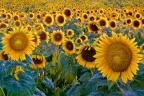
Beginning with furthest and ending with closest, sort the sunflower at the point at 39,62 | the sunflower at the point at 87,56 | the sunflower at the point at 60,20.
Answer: the sunflower at the point at 60,20, the sunflower at the point at 39,62, the sunflower at the point at 87,56

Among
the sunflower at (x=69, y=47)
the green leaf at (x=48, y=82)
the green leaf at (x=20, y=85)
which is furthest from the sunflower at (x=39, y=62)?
the green leaf at (x=20, y=85)

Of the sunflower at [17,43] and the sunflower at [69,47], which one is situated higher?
the sunflower at [17,43]

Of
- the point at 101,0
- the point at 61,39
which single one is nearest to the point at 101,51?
the point at 61,39

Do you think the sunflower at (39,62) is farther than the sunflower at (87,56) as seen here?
Yes

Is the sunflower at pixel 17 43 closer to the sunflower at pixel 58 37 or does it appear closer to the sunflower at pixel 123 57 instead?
the sunflower at pixel 123 57

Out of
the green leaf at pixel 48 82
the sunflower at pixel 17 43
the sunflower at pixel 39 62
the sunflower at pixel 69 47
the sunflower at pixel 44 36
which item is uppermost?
the sunflower at pixel 17 43

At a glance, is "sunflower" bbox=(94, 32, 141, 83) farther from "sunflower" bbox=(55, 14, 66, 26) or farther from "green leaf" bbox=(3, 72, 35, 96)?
"sunflower" bbox=(55, 14, 66, 26)

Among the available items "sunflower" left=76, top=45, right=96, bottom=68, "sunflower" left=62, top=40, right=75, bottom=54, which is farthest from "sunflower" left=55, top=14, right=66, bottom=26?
"sunflower" left=76, top=45, right=96, bottom=68

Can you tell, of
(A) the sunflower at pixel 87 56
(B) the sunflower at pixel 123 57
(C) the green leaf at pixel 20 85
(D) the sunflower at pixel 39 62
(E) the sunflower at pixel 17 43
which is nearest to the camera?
(B) the sunflower at pixel 123 57

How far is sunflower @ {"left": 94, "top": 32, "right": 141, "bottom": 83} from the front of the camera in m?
2.22

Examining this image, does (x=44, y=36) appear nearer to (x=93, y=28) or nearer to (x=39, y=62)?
(x=93, y=28)

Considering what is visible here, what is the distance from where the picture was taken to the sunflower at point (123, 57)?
7.27 feet

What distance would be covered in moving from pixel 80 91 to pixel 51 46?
3.26 m

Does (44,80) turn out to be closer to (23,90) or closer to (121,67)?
(23,90)
